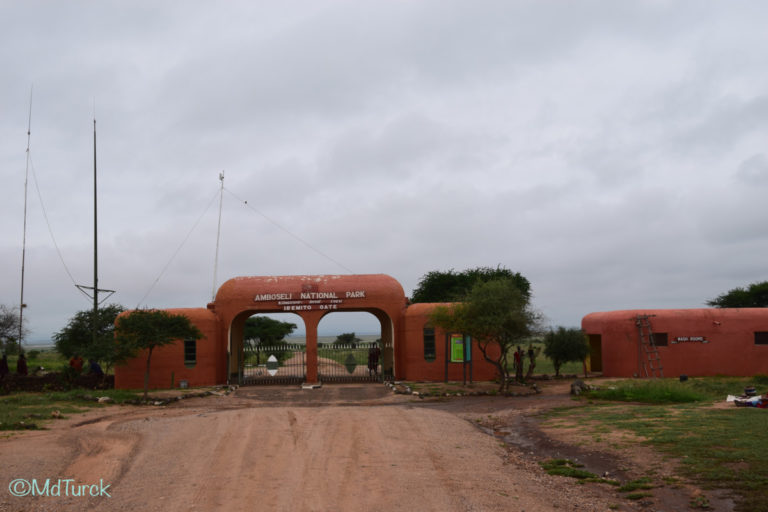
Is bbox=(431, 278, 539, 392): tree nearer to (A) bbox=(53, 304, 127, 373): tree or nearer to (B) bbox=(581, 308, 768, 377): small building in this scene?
(B) bbox=(581, 308, 768, 377): small building

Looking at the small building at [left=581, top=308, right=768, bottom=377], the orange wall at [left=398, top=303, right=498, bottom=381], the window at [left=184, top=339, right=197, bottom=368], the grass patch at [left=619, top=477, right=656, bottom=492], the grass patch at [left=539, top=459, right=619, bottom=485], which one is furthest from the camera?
the small building at [left=581, top=308, right=768, bottom=377]

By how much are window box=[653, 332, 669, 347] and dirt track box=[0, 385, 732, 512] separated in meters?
15.8

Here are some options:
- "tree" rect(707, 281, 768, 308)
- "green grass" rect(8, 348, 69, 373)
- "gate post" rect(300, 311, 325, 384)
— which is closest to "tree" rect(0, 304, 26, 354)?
"green grass" rect(8, 348, 69, 373)

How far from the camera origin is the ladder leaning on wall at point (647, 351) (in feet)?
89.9

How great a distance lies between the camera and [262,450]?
37.4ft

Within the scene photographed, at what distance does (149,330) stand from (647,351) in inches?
867

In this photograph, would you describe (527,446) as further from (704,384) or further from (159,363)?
(159,363)

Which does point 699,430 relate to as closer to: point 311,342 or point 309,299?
point 311,342

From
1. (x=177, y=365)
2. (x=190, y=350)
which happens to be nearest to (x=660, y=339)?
(x=190, y=350)

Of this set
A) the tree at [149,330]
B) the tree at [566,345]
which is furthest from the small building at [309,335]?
the tree at [566,345]

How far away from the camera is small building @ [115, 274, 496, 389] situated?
2656 cm

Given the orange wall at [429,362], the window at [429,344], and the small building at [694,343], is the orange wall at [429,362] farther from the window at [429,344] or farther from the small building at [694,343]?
the small building at [694,343]

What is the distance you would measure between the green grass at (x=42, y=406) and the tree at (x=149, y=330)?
1817 millimetres

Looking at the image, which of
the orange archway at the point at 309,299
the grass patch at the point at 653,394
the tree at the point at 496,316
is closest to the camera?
the grass patch at the point at 653,394
